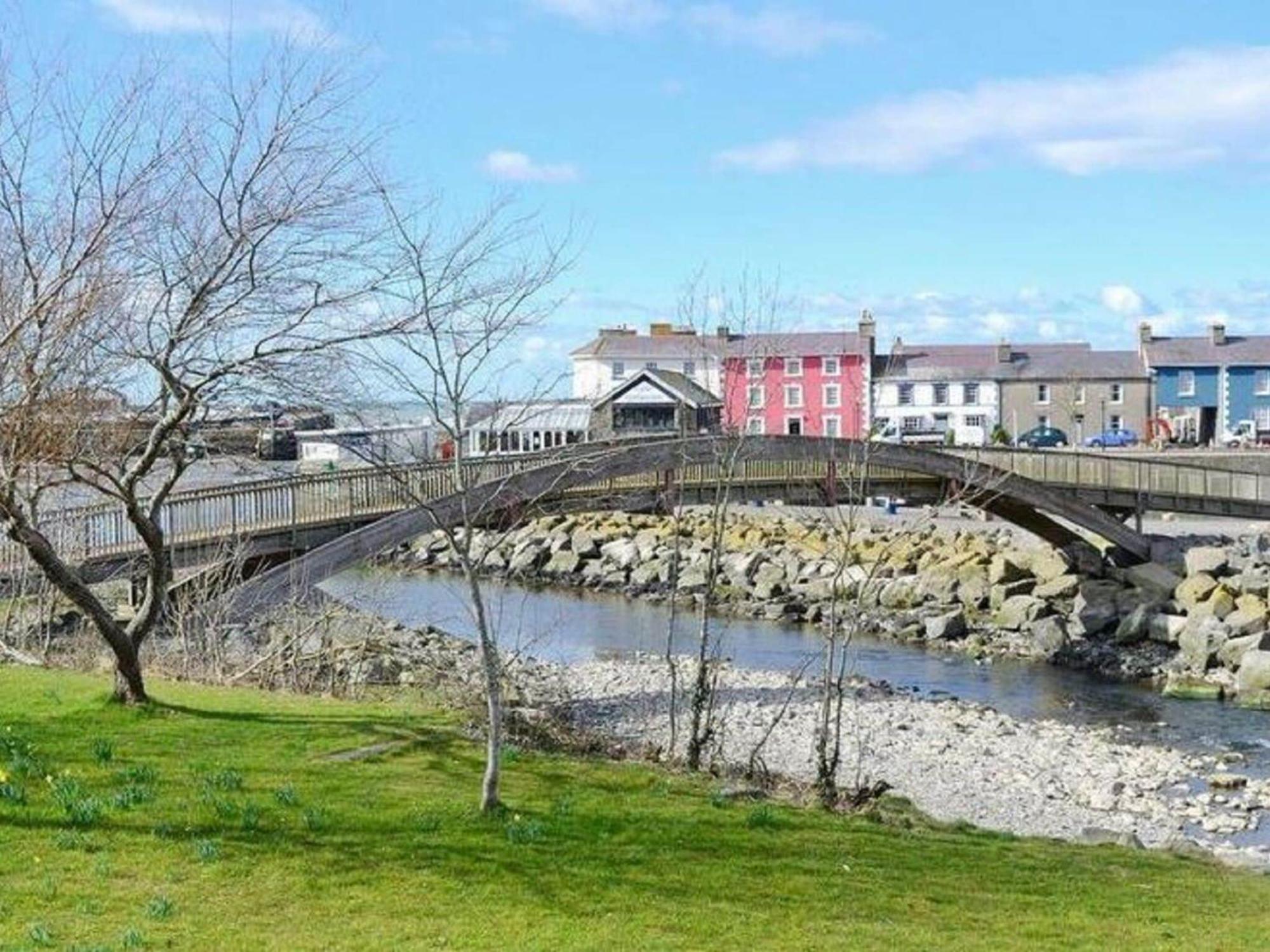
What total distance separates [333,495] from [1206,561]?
24931 mm

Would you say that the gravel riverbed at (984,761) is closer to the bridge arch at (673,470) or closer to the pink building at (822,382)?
the bridge arch at (673,470)

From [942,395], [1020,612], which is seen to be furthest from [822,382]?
[1020,612]

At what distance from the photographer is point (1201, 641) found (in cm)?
3516

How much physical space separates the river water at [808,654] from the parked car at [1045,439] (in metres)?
37.2

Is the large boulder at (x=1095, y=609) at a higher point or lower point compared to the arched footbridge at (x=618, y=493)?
lower

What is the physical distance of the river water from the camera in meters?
29.1

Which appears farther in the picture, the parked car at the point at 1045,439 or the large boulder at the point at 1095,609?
the parked car at the point at 1045,439

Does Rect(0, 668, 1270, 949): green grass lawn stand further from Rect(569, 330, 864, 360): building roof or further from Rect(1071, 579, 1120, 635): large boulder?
Rect(569, 330, 864, 360): building roof

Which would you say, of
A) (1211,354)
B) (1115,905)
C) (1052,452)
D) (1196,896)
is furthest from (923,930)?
(1211,354)

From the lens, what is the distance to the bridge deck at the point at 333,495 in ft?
81.9

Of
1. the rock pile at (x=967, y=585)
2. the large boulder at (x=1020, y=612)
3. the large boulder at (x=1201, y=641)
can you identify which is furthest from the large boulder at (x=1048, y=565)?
the large boulder at (x=1201, y=641)

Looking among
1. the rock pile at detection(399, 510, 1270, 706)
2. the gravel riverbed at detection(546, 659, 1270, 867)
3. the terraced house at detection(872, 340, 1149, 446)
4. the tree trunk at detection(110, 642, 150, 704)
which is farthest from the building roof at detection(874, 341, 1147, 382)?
the tree trunk at detection(110, 642, 150, 704)

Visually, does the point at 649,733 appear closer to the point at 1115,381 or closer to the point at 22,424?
the point at 22,424

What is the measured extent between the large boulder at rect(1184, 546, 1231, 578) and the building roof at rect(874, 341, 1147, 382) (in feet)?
134
